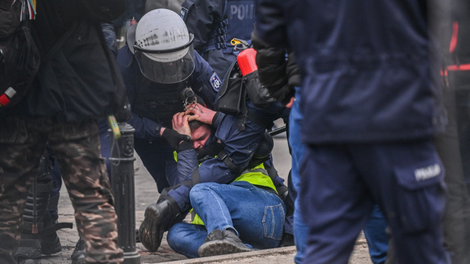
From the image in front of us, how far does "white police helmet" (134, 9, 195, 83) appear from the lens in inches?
181

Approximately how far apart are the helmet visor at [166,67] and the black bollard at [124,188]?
1249 mm

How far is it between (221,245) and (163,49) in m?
1.54

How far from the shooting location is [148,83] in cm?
478

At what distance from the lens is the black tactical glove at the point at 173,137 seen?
15.3ft

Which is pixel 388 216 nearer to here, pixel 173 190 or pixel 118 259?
pixel 118 259

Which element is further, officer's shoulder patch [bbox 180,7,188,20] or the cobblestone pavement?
officer's shoulder patch [bbox 180,7,188,20]

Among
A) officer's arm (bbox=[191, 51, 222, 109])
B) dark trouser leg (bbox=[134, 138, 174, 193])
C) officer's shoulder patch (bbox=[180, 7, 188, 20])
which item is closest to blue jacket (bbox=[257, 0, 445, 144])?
officer's arm (bbox=[191, 51, 222, 109])

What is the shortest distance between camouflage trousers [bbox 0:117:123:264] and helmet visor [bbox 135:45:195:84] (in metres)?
1.75

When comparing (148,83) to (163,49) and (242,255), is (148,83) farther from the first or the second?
(242,255)

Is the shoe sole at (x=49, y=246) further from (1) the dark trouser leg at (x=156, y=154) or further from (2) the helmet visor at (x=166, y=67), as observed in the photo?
(2) the helmet visor at (x=166, y=67)

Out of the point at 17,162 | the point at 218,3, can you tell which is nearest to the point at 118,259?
the point at 17,162

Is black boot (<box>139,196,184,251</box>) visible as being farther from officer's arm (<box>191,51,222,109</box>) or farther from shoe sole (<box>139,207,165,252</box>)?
officer's arm (<box>191,51,222,109</box>)

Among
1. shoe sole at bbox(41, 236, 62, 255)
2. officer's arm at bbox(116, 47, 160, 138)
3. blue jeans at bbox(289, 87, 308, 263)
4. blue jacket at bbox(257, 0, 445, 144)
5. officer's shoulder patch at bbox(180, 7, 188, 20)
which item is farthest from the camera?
officer's shoulder patch at bbox(180, 7, 188, 20)

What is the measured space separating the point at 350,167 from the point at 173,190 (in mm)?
2589
